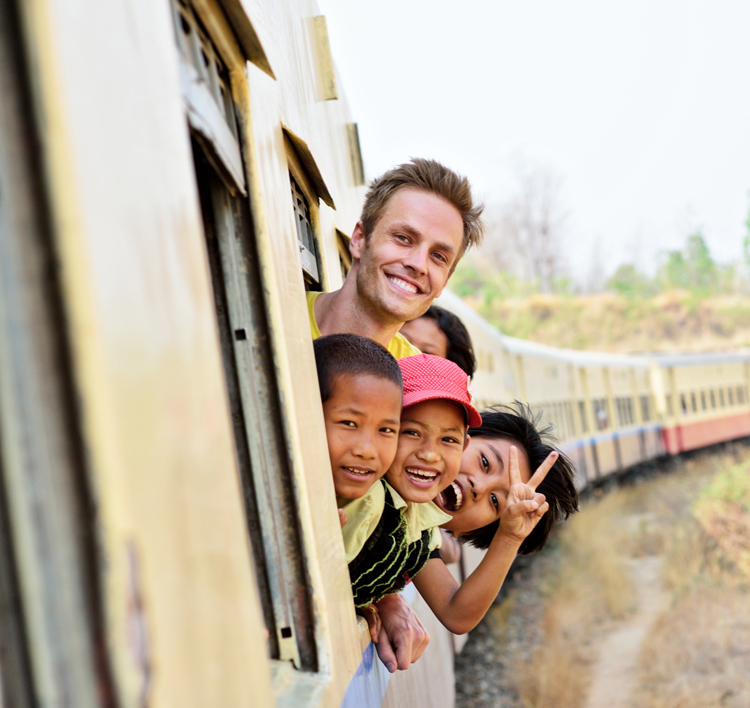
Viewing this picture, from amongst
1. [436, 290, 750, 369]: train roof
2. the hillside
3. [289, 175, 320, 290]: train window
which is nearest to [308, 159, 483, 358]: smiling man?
[289, 175, 320, 290]: train window

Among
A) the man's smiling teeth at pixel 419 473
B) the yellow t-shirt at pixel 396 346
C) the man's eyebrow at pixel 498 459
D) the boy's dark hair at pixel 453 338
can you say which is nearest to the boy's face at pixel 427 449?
the man's smiling teeth at pixel 419 473

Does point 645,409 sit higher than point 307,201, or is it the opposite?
point 307,201

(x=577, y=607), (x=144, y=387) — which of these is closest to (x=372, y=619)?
(x=144, y=387)

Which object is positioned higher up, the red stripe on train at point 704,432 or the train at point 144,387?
the train at point 144,387

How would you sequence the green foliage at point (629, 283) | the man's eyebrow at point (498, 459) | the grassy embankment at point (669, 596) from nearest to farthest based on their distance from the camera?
the man's eyebrow at point (498, 459), the grassy embankment at point (669, 596), the green foliage at point (629, 283)

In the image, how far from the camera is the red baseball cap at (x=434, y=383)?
7.62ft

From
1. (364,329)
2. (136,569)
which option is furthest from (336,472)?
(136,569)

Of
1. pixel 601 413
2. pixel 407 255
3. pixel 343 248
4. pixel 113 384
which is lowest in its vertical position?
pixel 601 413

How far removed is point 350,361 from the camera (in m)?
2.05

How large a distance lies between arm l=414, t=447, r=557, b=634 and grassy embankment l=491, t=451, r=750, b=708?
583cm

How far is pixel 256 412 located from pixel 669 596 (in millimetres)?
11230

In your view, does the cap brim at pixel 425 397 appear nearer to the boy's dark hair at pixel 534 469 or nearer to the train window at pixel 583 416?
the boy's dark hair at pixel 534 469

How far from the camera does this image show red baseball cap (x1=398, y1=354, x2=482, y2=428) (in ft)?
7.62

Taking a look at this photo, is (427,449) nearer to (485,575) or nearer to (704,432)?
(485,575)
